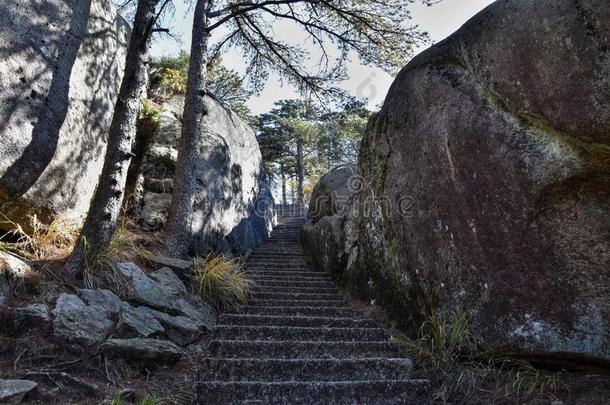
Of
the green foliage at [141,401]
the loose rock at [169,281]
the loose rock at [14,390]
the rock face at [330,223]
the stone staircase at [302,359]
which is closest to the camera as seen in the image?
the loose rock at [14,390]

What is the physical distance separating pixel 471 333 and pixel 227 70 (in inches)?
466

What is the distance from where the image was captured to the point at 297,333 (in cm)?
435

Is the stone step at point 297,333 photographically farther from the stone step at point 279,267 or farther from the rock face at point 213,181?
the stone step at point 279,267

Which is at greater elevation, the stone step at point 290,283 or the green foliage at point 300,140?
the green foliage at point 300,140

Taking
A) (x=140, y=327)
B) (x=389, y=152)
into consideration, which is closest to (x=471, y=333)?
(x=389, y=152)

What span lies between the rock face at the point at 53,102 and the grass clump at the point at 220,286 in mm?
1606

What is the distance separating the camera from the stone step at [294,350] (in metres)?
3.85

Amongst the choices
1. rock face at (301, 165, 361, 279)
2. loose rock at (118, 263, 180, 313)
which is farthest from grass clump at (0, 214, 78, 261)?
rock face at (301, 165, 361, 279)

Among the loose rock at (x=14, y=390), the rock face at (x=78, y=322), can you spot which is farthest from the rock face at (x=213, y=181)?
the loose rock at (x=14, y=390)

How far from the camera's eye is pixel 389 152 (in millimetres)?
5164

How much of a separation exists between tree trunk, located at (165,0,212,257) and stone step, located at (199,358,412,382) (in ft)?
8.76

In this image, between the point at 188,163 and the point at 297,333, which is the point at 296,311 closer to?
the point at 297,333

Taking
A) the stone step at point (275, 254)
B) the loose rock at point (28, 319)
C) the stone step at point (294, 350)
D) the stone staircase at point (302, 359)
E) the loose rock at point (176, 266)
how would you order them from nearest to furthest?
the loose rock at point (28, 319) → the stone staircase at point (302, 359) → the stone step at point (294, 350) → the loose rock at point (176, 266) → the stone step at point (275, 254)

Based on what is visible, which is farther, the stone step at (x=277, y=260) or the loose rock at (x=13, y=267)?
the stone step at (x=277, y=260)
